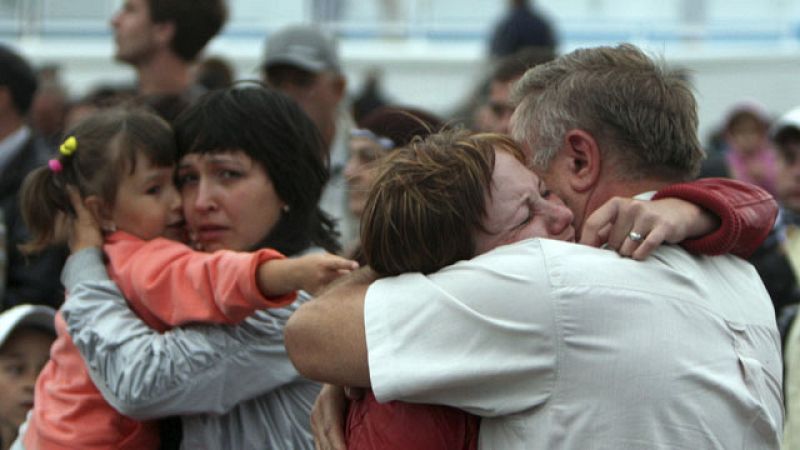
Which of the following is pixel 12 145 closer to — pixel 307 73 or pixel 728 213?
pixel 307 73

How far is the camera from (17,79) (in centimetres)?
622

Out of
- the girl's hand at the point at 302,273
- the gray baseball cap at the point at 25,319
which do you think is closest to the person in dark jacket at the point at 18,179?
the gray baseball cap at the point at 25,319

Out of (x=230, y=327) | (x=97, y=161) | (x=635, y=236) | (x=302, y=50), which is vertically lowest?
(x=302, y=50)

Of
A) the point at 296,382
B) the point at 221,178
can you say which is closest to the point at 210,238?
the point at 221,178

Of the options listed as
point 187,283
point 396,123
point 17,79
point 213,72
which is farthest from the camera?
point 213,72

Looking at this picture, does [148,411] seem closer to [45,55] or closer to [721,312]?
[721,312]

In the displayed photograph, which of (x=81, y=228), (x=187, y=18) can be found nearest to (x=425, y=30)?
(x=187, y=18)

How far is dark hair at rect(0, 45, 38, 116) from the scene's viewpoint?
243 inches

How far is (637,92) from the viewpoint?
108 inches

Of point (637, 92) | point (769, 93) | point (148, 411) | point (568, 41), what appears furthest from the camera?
point (568, 41)

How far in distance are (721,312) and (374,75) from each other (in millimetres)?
11400

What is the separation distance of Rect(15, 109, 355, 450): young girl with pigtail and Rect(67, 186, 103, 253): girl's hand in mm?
14

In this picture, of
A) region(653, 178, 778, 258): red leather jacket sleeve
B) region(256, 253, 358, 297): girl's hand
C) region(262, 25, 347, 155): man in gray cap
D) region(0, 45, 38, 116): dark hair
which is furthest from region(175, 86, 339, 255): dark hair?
region(0, 45, 38, 116): dark hair

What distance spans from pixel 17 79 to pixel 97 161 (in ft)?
9.50
